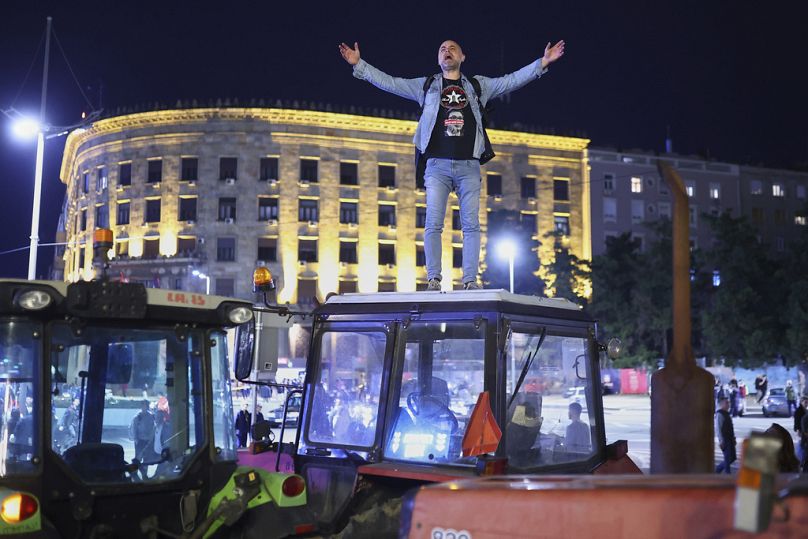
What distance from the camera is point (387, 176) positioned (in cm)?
6247

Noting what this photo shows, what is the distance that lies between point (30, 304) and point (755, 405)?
47.8m

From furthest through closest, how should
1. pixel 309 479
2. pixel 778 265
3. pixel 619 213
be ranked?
pixel 619 213, pixel 778 265, pixel 309 479

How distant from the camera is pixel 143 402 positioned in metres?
5.60

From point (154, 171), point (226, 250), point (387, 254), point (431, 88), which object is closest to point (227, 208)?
point (226, 250)

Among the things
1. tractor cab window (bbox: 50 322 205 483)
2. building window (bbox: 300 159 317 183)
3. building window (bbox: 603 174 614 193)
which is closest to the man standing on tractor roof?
tractor cab window (bbox: 50 322 205 483)

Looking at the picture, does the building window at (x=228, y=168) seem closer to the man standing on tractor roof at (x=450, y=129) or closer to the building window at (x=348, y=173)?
the building window at (x=348, y=173)

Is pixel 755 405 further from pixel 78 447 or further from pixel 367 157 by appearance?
pixel 78 447

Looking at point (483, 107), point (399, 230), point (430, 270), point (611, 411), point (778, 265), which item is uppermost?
point (399, 230)

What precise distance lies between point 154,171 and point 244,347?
188ft

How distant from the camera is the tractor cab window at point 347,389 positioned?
257 inches

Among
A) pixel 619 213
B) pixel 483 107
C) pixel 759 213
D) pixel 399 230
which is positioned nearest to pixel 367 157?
pixel 399 230

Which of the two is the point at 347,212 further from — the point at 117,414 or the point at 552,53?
the point at 117,414

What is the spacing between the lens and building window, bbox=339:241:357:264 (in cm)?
6125

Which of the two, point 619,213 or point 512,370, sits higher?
A: point 619,213
